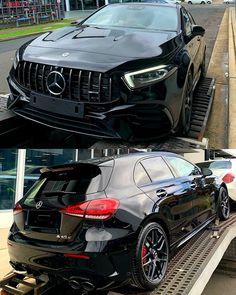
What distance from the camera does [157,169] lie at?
5145 millimetres

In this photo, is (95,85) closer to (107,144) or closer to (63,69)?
(63,69)

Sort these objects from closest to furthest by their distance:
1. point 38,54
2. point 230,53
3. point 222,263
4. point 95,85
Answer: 1. point 95,85
2. point 38,54
3. point 222,263
4. point 230,53

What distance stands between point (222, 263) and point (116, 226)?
18.1ft

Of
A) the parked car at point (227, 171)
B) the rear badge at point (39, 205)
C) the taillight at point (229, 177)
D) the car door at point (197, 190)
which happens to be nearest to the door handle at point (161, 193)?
the car door at point (197, 190)

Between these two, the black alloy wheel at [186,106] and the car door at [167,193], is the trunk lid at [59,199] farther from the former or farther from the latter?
the black alloy wheel at [186,106]

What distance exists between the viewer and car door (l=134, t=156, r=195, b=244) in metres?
4.62

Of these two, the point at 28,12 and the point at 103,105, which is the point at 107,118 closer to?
the point at 103,105

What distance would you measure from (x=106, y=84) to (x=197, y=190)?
223 centimetres

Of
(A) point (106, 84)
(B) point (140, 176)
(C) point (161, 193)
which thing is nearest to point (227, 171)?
(C) point (161, 193)

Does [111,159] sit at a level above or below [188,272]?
above

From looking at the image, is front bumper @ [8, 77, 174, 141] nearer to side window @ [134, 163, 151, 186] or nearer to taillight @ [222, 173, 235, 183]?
side window @ [134, 163, 151, 186]

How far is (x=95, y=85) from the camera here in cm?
473

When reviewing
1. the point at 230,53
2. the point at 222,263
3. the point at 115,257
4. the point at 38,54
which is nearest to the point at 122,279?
the point at 115,257

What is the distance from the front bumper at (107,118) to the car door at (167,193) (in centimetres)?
40
